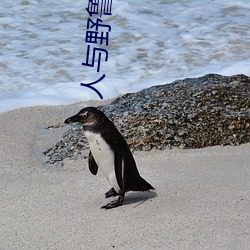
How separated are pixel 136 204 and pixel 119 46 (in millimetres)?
5363

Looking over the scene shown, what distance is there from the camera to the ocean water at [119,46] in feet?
24.5

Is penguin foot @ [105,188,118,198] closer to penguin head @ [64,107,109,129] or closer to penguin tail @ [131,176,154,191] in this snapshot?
penguin tail @ [131,176,154,191]

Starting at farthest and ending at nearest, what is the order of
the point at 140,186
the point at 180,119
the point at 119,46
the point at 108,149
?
the point at 119,46
the point at 180,119
the point at 140,186
the point at 108,149

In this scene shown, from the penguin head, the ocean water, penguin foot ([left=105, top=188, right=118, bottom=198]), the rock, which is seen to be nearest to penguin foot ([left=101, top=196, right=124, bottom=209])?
penguin foot ([left=105, top=188, right=118, bottom=198])

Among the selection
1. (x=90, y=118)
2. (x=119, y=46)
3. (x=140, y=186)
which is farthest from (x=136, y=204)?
(x=119, y=46)

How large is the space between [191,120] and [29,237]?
1.92m

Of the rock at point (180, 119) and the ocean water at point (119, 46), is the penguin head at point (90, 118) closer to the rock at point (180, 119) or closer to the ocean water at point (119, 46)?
the rock at point (180, 119)

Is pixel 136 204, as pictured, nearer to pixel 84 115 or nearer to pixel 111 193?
pixel 111 193

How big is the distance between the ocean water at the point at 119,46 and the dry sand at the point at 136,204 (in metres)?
2.07

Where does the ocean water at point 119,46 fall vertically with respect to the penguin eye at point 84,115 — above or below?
below

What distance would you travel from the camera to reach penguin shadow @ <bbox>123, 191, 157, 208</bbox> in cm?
394

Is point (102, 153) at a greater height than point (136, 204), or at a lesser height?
greater

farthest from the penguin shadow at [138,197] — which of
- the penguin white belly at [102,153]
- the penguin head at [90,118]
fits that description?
the penguin head at [90,118]

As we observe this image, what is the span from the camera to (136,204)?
3.90 m
